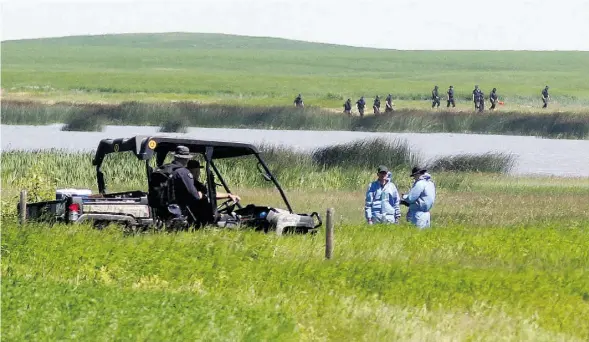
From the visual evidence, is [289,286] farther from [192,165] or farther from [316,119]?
[316,119]

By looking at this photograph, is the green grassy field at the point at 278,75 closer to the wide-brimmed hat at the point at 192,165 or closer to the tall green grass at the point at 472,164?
the tall green grass at the point at 472,164

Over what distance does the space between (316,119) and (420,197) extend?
5316cm

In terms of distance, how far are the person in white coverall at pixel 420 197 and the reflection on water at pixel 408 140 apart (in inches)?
977

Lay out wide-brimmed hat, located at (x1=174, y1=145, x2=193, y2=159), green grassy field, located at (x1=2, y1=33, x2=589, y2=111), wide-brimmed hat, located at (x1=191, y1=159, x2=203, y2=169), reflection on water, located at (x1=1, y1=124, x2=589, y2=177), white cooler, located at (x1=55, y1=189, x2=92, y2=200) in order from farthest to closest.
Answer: green grassy field, located at (x1=2, y1=33, x2=589, y2=111) < reflection on water, located at (x1=1, y1=124, x2=589, y2=177) < white cooler, located at (x1=55, y1=189, x2=92, y2=200) < wide-brimmed hat, located at (x1=191, y1=159, x2=203, y2=169) < wide-brimmed hat, located at (x1=174, y1=145, x2=193, y2=159)

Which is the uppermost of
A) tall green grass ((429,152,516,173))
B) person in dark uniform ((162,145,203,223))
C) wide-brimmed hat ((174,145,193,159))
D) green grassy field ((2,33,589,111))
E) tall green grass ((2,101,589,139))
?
wide-brimmed hat ((174,145,193,159))

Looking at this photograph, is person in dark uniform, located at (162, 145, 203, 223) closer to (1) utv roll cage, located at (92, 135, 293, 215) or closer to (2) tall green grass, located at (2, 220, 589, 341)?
(1) utv roll cage, located at (92, 135, 293, 215)

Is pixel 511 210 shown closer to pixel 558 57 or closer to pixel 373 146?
pixel 373 146

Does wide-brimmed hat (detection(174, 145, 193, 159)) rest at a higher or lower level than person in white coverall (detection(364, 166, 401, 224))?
higher

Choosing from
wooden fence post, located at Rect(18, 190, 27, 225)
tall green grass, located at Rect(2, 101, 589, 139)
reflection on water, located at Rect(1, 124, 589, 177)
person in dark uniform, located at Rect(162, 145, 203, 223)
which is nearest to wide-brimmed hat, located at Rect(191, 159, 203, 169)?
person in dark uniform, located at Rect(162, 145, 203, 223)

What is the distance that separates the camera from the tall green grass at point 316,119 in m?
74.0

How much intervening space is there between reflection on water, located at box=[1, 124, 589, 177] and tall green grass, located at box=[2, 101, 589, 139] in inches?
19.7

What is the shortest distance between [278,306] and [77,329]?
3.32 m

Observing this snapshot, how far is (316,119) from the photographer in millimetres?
76500

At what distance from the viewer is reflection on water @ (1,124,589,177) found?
5391 centimetres
